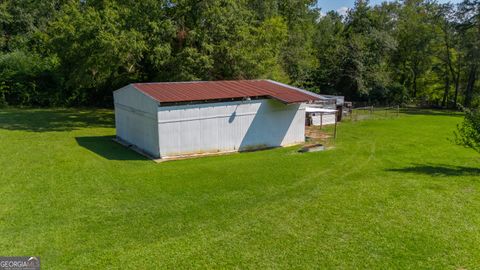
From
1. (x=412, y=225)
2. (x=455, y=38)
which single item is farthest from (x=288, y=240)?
(x=455, y=38)

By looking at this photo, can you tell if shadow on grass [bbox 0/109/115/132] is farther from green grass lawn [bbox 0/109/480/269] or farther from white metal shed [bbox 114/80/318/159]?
white metal shed [bbox 114/80/318/159]

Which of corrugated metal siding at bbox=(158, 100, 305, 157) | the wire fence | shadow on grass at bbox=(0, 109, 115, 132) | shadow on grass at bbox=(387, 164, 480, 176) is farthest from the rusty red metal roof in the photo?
the wire fence

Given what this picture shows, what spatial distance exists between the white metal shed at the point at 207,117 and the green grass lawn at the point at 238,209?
41.8 inches

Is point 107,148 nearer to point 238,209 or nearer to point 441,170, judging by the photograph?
point 238,209

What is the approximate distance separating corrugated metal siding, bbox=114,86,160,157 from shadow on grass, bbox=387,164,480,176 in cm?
857

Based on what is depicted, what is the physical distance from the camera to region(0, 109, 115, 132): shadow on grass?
19625 millimetres

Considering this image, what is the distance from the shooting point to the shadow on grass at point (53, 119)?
64.4ft

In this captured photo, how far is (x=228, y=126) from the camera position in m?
15.5

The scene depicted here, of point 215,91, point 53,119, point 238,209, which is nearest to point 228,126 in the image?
point 215,91

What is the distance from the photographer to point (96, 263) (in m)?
6.05

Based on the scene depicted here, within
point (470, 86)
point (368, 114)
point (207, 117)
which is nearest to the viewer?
point (207, 117)

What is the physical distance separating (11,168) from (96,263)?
714 centimetres

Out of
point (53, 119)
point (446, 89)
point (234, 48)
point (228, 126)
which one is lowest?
point (53, 119)

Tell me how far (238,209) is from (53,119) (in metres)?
17.8
